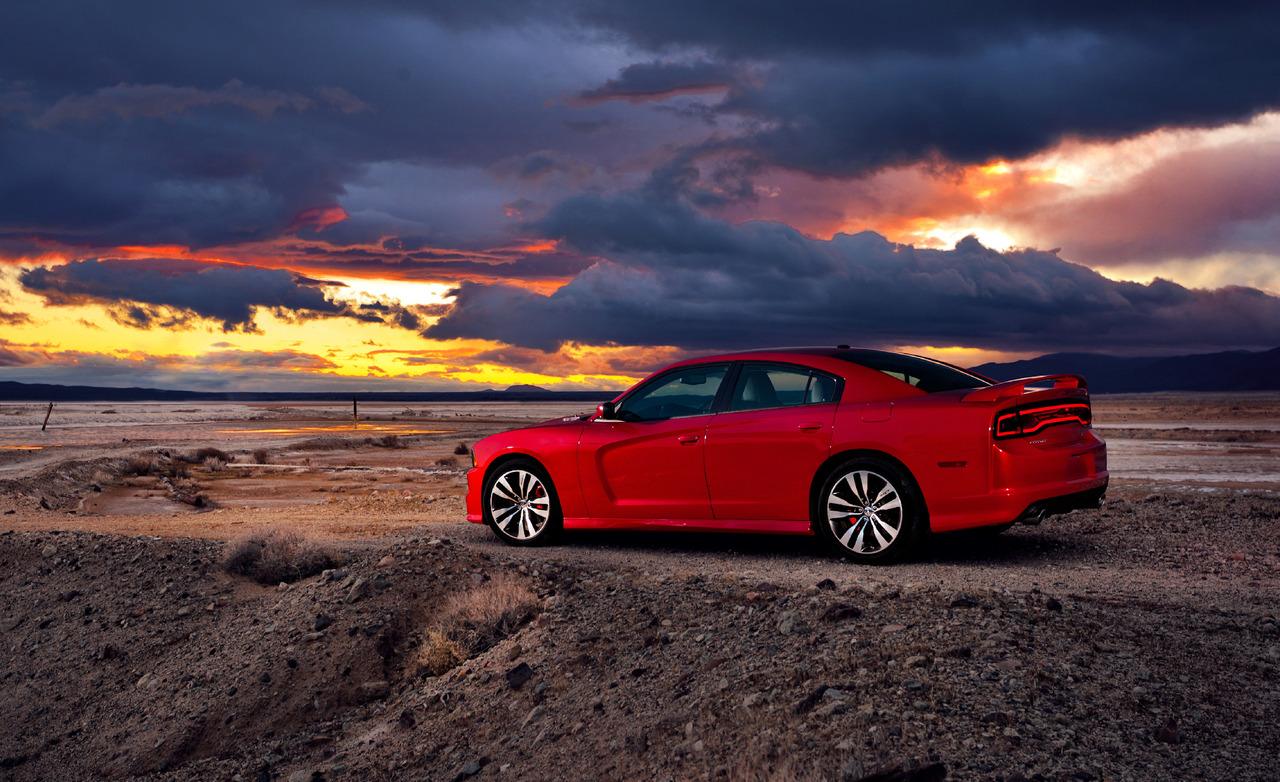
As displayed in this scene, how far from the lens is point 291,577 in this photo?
10000mm

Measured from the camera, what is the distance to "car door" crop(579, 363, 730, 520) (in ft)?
29.2

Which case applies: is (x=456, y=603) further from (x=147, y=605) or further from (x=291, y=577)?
(x=147, y=605)

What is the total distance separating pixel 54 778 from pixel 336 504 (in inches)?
374

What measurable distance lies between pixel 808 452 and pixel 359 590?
3.87 metres

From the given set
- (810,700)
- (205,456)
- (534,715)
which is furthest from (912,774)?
(205,456)

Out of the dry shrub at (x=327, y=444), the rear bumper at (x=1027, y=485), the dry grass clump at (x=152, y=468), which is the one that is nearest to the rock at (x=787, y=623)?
the rear bumper at (x=1027, y=485)

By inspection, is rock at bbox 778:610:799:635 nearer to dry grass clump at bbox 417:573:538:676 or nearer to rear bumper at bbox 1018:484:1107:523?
dry grass clump at bbox 417:573:538:676

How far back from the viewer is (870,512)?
324 inches

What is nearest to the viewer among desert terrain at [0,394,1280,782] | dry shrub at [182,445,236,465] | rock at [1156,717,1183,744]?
rock at [1156,717,1183,744]

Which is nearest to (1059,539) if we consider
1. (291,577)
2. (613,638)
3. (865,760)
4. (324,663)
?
→ (613,638)

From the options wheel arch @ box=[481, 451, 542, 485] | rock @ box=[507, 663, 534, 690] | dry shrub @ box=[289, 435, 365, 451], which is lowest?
dry shrub @ box=[289, 435, 365, 451]

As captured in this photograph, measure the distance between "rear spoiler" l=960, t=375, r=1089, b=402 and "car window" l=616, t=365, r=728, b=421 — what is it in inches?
85.4

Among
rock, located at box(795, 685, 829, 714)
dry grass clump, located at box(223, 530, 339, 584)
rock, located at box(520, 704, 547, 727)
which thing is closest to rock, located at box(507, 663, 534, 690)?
rock, located at box(520, 704, 547, 727)

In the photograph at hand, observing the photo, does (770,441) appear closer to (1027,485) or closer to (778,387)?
(778,387)
